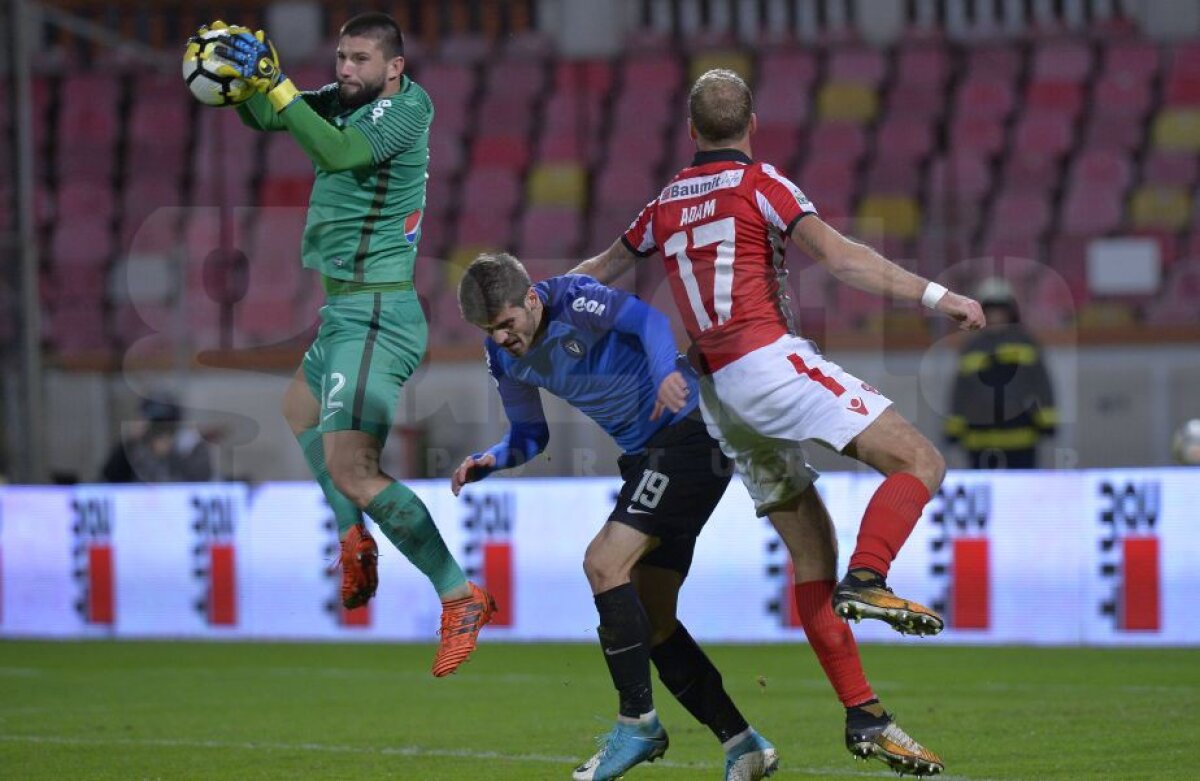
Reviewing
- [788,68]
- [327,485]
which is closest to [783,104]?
[788,68]

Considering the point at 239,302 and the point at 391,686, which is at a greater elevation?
the point at 239,302

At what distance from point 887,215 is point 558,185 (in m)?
3.57

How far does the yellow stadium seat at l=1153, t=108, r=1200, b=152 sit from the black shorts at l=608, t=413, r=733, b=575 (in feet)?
45.0

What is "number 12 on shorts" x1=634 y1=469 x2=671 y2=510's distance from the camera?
6371 millimetres

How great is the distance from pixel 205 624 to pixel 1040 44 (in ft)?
36.4

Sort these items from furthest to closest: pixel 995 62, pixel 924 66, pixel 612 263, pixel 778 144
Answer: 1. pixel 924 66
2. pixel 995 62
3. pixel 778 144
4. pixel 612 263

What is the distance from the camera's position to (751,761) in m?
6.41

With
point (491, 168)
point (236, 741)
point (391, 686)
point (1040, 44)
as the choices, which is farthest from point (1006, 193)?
point (236, 741)

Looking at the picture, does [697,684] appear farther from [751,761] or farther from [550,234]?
[550,234]

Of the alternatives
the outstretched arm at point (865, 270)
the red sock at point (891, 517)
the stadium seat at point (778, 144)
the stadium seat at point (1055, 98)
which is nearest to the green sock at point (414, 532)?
the red sock at point (891, 517)


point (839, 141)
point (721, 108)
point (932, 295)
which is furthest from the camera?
point (839, 141)

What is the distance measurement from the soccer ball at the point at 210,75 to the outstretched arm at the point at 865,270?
199 centimetres

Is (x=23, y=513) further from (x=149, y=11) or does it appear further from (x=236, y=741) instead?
(x=149, y=11)

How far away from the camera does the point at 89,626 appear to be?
14141 mm
